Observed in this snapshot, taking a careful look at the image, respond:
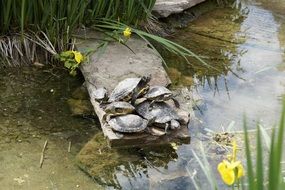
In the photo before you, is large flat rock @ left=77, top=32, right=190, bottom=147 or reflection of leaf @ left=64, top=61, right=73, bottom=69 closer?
large flat rock @ left=77, top=32, right=190, bottom=147

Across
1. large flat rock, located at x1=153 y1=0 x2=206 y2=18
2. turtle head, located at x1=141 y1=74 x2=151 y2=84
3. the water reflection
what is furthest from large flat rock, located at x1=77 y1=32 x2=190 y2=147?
large flat rock, located at x1=153 y1=0 x2=206 y2=18

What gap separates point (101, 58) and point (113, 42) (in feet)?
0.81

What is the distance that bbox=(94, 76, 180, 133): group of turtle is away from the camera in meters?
3.09

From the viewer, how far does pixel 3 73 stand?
3.77 meters

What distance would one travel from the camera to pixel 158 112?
3.20 m

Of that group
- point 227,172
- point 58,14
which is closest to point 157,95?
point 58,14

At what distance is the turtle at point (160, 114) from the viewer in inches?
124

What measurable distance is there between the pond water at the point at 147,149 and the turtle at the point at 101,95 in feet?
0.47

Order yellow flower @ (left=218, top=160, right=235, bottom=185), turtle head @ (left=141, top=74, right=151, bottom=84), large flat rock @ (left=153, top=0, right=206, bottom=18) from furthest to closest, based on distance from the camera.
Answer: large flat rock @ (left=153, top=0, right=206, bottom=18)
turtle head @ (left=141, top=74, right=151, bottom=84)
yellow flower @ (left=218, top=160, right=235, bottom=185)

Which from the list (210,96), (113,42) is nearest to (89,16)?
(113,42)

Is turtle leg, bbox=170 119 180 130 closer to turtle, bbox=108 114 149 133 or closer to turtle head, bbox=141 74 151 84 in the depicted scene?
turtle, bbox=108 114 149 133

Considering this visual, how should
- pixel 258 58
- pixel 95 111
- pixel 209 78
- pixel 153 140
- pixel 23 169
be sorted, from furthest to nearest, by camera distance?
pixel 258 58 → pixel 209 78 → pixel 95 111 → pixel 153 140 → pixel 23 169

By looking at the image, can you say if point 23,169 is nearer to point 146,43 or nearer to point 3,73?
point 3,73

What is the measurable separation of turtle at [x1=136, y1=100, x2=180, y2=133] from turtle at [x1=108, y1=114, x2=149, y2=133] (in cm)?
6
